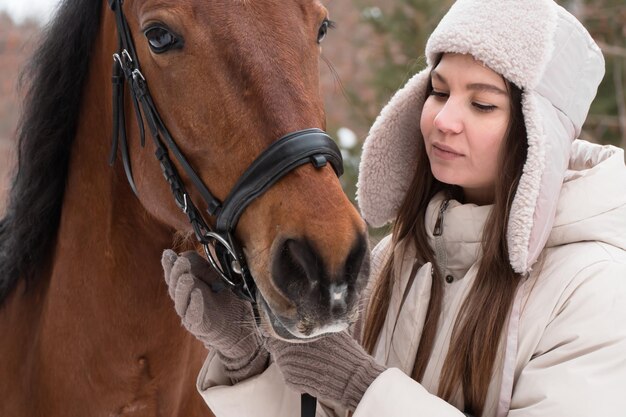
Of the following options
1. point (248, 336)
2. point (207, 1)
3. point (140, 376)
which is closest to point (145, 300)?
point (140, 376)

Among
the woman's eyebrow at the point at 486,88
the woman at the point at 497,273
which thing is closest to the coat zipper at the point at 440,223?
the woman at the point at 497,273

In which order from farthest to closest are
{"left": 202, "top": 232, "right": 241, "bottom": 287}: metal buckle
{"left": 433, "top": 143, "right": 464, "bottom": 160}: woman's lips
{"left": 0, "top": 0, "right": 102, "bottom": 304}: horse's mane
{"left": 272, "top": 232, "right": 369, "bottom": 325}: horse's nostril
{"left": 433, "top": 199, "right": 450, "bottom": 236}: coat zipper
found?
{"left": 0, "top": 0, "right": 102, "bottom": 304}: horse's mane → {"left": 433, "top": 199, "right": 450, "bottom": 236}: coat zipper → {"left": 433, "top": 143, "right": 464, "bottom": 160}: woman's lips → {"left": 202, "top": 232, "right": 241, "bottom": 287}: metal buckle → {"left": 272, "top": 232, "right": 369, "bottom": 325}: horse's nostril

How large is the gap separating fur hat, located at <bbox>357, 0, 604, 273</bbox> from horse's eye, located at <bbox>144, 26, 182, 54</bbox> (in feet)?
2.63

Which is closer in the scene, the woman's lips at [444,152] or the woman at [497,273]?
the woman at [497,273]

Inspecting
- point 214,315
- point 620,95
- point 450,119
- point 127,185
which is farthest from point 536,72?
point 620,95

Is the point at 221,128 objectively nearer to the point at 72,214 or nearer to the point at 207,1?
the point at 207,1

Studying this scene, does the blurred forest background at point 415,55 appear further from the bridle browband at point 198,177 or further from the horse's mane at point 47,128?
the bridle browband at point 198,177

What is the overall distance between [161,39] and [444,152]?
0.93 metres

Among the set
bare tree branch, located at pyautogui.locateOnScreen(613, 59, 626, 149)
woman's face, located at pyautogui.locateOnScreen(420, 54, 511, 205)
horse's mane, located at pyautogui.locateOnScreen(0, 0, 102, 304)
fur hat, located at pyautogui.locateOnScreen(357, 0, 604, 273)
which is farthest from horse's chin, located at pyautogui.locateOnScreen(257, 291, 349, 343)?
bare tree branch, located at pyautogui.locateOnScreen(613, 59, 626, 149)

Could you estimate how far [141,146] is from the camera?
7.32 ft

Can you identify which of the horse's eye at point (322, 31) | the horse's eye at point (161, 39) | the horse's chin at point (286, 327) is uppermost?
the horse's eye at point (161, 39)

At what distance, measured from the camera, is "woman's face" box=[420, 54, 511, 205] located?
2.06 m

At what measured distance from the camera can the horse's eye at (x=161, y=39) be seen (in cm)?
198

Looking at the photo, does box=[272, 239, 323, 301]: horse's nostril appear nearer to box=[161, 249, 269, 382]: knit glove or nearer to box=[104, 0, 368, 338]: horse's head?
box=[104, 0, 368, 338]: horse's head
